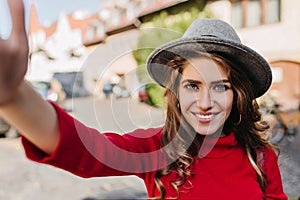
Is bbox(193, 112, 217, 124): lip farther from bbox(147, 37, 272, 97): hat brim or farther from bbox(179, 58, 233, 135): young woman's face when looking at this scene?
bbox(147, 37, 272, 97): hat brim

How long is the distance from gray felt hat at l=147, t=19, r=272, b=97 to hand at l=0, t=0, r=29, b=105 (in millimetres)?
676

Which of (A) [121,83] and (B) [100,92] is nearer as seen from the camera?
(B) [100,92]

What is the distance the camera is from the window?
11.1 meters

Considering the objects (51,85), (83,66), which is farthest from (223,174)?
(51,85)

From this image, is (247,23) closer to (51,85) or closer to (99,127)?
(51,85)

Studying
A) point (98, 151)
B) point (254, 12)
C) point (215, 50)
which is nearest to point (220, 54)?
point (215, 50)

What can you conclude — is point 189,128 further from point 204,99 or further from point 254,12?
point 254,12

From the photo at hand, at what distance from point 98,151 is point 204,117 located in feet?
1.21

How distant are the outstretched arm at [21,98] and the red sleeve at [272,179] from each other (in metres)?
0.80

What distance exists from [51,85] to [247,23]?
698 cm

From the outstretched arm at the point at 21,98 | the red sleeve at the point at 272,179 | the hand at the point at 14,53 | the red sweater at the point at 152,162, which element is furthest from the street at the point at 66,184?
the hand at the point at 14,53

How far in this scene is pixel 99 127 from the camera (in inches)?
31.5

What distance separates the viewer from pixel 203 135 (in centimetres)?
109

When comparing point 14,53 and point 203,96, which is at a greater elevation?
point 14,53
